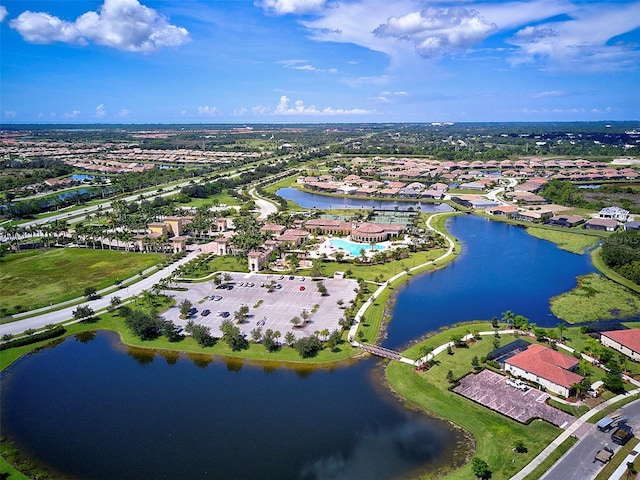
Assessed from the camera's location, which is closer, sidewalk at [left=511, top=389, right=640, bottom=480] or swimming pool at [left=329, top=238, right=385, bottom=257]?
sidewalk at [left=511, top=389, right=640, bottom=480]

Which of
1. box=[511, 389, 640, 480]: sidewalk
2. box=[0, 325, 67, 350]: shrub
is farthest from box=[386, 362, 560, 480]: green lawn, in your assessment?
box=[0, 325, 67, 350]: shrub

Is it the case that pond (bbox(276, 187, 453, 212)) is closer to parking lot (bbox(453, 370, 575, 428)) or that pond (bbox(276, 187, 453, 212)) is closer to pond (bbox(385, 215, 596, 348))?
pond (bbox(385, 215, 596, 348))

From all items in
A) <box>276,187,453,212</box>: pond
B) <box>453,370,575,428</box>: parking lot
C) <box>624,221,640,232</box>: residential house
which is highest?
<box>624,221,640,232</box>: residential house

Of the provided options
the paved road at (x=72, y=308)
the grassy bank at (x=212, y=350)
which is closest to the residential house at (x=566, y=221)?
the grassy bank at (x=212, y=350)

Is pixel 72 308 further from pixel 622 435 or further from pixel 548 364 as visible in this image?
pixel 622 435

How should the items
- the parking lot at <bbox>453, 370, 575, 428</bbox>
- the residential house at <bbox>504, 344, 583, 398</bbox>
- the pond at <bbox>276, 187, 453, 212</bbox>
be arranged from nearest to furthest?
the parking lot at <bbox>453, 370, 575, 428</bbox>, the residential house at <bbox>504, 344, 583, 398</bbox>, the pond at <bbox>276, 187, 453, 212</bbox>

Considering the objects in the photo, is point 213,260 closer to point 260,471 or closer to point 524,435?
point 260,471
